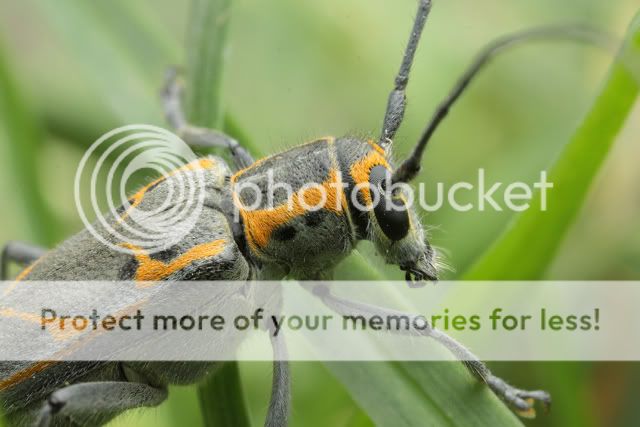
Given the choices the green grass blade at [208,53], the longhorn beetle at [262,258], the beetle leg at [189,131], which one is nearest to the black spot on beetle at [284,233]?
the longhorn beetle at [262,258]

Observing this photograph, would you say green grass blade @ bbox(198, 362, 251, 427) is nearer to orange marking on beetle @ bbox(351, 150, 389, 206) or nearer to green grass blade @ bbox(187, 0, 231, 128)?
orange marking on beetle @ bbox(351, 150, 389, 206)

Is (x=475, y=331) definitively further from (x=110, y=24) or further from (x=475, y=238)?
(x=110, y=24)

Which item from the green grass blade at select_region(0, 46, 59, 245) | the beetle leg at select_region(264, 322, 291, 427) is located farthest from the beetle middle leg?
the green grass blade at select_region(0, 46, 59, 245)

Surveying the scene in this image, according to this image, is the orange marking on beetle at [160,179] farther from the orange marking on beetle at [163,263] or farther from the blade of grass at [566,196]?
the blade of grass at [566,196]

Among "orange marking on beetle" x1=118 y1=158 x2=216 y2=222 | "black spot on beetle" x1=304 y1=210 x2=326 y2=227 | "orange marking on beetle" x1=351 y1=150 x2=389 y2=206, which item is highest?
"orange marking on beetle" x1=351 y1=150 x2=389 y2=206

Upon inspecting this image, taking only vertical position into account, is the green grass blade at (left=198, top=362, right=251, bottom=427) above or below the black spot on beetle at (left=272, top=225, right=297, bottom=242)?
below

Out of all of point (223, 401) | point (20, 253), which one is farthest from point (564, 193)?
point (20, 253)
